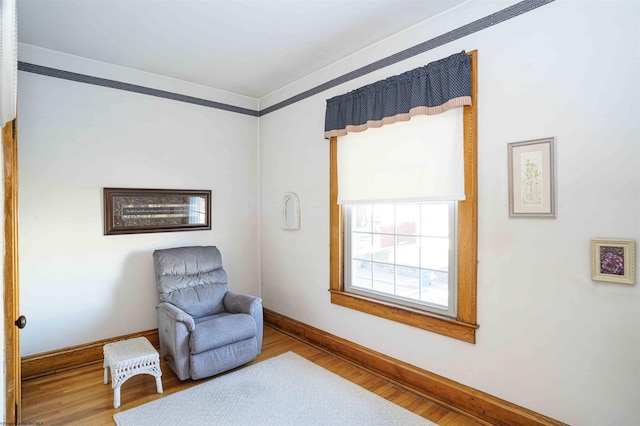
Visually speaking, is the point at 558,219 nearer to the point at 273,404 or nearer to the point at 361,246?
the point at 361,246

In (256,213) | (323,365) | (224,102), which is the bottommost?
(323,365)

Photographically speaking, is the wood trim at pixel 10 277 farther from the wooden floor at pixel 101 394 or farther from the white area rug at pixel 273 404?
the white area rug at pixel 273 404

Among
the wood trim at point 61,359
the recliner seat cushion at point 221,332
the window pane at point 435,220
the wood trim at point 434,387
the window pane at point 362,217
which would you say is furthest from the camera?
the window pane at point 362,217

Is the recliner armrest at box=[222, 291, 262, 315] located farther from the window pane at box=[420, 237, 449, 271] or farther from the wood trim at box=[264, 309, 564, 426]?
the window pane at box=[420, 237, 449, 271]

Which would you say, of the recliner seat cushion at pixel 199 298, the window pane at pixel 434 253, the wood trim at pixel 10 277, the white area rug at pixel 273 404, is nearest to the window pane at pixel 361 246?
the window pane at pixel 434 253

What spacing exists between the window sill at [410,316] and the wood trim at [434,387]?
1.16 ft

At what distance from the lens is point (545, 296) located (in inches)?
84.4

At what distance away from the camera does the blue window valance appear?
Answer: 2.47 metres

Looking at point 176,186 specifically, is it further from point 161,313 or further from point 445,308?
point 445,308

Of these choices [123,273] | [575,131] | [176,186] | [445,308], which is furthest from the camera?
[176,186]

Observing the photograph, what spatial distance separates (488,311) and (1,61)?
106 inches

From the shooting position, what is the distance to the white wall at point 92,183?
3117 mm

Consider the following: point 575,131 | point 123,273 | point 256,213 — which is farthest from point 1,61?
point 256,213

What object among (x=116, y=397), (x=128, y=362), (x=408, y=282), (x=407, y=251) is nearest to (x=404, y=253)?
(x=407, y=251)
